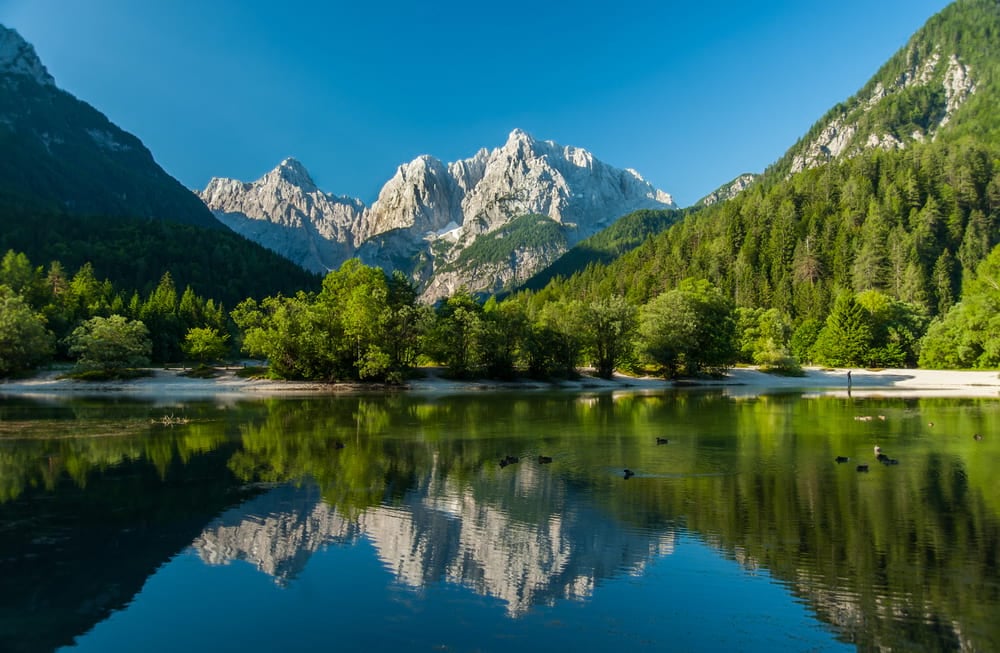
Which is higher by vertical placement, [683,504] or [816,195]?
[816,195]

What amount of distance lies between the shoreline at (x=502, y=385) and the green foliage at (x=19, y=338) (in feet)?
8.04

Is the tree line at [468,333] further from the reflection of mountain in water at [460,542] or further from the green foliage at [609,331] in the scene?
the reflection of mountain in water at [460,542]

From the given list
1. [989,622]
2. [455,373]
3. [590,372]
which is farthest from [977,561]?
[590,372]

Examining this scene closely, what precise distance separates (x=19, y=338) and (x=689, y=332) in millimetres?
91780

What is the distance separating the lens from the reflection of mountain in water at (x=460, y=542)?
13.4 m

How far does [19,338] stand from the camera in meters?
80.2

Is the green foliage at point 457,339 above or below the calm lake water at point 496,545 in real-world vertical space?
above

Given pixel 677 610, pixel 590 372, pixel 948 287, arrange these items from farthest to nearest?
pixel 948 287 < pixel 590 372 < pixel 677 610

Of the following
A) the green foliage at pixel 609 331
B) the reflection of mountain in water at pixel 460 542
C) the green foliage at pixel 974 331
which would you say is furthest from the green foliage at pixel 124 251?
the green foliage at pixel 974 331

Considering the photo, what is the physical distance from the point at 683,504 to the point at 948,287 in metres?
154

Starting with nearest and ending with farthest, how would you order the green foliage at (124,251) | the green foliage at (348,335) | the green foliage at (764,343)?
the green foliage at (348,335), the green foliage at (764,343), the green foliage at (124,251)

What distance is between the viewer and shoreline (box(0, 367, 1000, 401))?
74375mm

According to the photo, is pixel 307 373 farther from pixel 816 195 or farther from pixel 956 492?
pixel 816 195

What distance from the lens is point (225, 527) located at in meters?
17.2
